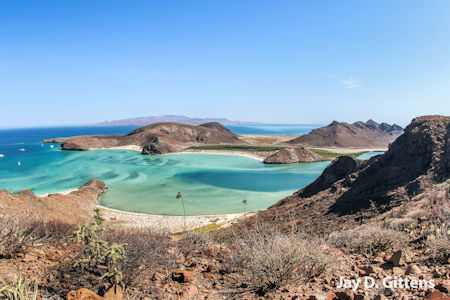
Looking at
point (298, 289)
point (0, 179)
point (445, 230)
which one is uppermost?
point (445, 230)

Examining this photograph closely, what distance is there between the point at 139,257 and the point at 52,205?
1658 cm

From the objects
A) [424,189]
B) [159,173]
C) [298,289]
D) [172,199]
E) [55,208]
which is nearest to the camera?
[298,289]

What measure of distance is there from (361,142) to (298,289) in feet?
347

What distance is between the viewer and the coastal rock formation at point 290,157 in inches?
2250

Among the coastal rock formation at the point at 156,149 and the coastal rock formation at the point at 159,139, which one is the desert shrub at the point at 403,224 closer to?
the coastal rock formation at the point at 156,149

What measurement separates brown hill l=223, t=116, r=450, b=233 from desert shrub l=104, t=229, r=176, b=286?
6505mm

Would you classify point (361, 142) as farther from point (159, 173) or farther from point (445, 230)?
point (445, 230)

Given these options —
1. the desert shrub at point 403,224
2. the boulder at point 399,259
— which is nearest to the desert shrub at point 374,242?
the boulder at point 399,259

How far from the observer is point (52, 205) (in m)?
17.3

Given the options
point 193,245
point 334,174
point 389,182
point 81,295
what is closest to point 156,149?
point 334,174

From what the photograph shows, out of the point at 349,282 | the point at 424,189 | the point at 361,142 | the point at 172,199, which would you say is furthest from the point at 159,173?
the point at 361,142

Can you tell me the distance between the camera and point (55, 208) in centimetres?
1720

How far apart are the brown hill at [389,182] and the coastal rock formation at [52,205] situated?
39.7ft

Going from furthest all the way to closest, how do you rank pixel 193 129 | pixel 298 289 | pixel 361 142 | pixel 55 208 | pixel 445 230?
pixel 193 129, pixel 361 142, pixel 55 208, pixel 445 230, pixel 298 289
